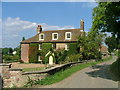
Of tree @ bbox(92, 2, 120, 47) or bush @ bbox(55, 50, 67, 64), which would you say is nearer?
tree @ bbox(92, 2, 120, 47)

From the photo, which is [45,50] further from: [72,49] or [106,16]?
[106,16]

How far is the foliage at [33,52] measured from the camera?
42.7 meters

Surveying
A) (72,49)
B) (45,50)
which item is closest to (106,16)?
(72,49)

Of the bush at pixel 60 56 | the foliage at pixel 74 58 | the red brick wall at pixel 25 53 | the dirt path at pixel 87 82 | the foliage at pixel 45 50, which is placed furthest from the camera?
the red brick wall at pixel 25 53

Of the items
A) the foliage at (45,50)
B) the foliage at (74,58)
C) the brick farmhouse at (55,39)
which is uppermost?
the brick farmhouse at (55,39)

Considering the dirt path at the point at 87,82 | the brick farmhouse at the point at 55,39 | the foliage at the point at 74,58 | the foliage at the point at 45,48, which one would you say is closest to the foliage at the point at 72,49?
the brick farmhouse at the point at 55,39

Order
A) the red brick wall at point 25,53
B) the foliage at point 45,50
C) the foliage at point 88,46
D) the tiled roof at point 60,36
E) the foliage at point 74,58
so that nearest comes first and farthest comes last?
the foliage at point 74,58, the foliage at point 88,46, the foliage at point 45,50, the tiled roof at point 60,36, the red brick wall at point 25,53

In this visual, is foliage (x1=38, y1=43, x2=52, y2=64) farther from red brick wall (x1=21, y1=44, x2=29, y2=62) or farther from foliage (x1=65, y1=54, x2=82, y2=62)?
foliage (x1=65, y1=54, x2=82, y2=62)

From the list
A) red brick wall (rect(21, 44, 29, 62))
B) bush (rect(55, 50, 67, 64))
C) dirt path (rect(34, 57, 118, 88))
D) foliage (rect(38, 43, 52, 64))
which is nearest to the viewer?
dirt path (rect(34, 57, 118, 88))

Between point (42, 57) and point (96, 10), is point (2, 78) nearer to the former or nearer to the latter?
point (96, 10)

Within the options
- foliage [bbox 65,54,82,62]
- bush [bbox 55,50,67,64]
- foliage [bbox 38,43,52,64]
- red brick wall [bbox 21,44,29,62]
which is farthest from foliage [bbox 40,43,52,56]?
foliage [bbox 65,54,82,62]

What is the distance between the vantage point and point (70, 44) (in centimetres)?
3925

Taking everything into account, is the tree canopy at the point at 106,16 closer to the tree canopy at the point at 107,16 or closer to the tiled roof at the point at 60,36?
the tree canopy at the point at 107,16

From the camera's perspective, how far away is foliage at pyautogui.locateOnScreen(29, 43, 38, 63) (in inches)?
1679
